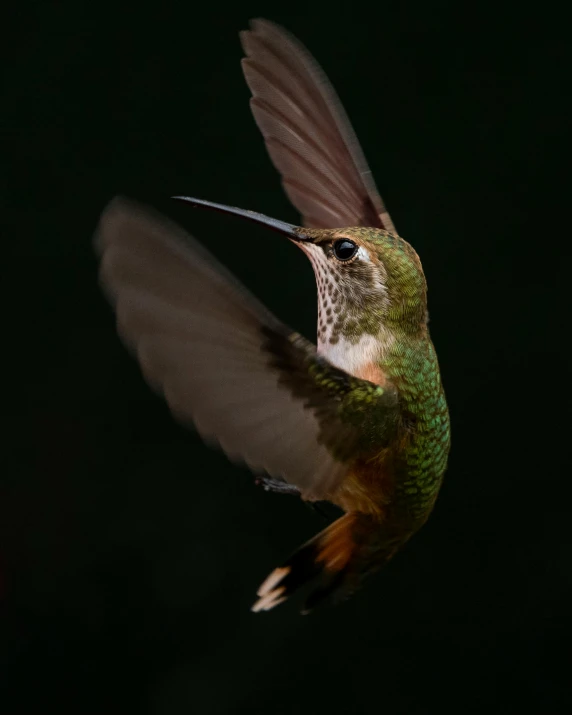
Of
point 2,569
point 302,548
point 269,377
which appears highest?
point 269,377

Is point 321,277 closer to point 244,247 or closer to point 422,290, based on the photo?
point 422,290

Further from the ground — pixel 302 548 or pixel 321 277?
pixel 321 277

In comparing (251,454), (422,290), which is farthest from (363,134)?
(251,454)

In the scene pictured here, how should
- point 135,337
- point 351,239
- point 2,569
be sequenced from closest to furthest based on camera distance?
point 135,337
point 351,239
point 2,569

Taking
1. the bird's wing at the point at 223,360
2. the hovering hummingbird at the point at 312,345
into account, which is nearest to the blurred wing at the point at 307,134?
the hovering hummingbird at the point at 312,345

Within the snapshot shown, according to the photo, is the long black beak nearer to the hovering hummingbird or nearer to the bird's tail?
the hovering hummingbird

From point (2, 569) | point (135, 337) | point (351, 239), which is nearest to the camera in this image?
point (135, 337)

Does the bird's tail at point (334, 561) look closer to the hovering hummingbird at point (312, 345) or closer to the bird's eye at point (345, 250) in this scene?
the hovering hummingbird at point (312, 345)

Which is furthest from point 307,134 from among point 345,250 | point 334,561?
point 334,561

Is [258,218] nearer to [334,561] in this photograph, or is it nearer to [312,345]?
[312,345]

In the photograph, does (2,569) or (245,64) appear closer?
(245,64)
